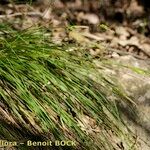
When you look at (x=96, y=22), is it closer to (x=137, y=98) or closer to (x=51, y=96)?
(x=137, y=98)

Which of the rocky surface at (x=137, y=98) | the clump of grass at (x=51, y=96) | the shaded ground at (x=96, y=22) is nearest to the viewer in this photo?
the clump of grass at (x=51, y=96)

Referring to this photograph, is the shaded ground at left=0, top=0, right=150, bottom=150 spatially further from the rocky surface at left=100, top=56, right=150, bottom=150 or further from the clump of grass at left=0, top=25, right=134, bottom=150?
the clump of grass at left=0, top=25, right=134, bottom=150

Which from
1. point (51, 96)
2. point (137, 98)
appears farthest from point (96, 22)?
point (51, 96)

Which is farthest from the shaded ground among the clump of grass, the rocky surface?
the clump of grass

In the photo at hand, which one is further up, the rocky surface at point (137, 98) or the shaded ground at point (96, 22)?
the shaded ground at point (96, 22)

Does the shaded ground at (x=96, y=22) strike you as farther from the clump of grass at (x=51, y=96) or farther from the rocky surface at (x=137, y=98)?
the clump of grass at (x=51, y=96)

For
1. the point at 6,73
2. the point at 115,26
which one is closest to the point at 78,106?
the point at 6,73

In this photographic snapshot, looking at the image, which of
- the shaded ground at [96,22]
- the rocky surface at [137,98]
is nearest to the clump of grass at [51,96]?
the rocky surface at [137,98]

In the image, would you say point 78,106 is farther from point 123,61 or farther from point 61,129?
point 123,61
